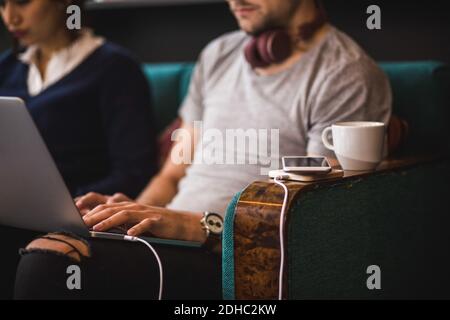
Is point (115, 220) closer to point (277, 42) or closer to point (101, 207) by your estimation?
point (101, 207)

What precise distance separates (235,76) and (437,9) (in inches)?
23.8

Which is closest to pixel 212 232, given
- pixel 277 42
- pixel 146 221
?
pixel 146 221

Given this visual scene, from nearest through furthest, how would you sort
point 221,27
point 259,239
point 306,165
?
point 259,239 → point 306,165 → point 221,27

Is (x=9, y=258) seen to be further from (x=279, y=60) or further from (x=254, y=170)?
(x=279, y=60)

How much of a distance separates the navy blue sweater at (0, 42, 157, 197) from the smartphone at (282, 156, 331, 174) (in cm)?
68

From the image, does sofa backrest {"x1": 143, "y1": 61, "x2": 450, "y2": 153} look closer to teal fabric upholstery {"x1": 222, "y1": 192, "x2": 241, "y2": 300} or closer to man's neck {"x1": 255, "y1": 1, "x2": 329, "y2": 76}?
man's neck {"x1": 255, "y1": 1, "x2": 329, "y2": 76}

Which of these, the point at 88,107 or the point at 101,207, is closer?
the point at 101,207

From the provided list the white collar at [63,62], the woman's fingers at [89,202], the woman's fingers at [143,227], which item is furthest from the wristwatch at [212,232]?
the white collar at [63,62]

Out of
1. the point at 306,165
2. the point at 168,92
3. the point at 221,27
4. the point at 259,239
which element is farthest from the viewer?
the point at 221,27

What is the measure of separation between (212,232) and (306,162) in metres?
0.23

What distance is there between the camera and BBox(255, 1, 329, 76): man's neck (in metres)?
1.55

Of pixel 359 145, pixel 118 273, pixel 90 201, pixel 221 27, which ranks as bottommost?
pixel 118 273

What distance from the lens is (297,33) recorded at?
61.2 inches

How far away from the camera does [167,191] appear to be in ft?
5.55
